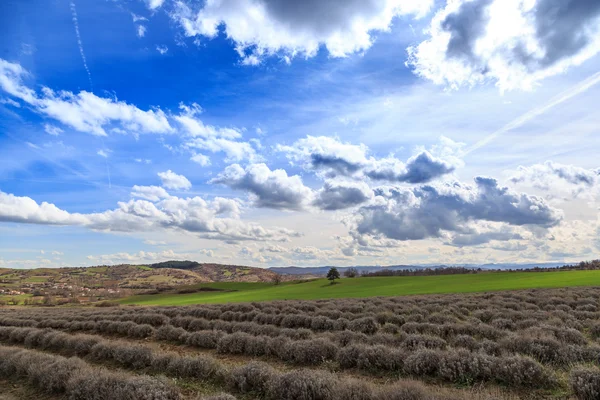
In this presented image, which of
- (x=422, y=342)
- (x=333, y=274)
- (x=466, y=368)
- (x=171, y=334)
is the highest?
(x=466, y=368)

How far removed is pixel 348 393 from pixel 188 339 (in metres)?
10.5

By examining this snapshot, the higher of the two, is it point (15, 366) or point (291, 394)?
point (291, 394)

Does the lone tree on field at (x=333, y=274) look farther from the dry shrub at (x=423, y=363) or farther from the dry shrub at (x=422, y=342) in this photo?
the dry shrub at (x=423, y=363)

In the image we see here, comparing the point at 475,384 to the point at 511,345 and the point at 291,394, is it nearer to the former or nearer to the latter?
the point at 511,345

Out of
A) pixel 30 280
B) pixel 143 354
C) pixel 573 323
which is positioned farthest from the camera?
pixel 30 280

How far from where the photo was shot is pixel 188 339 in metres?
15.0

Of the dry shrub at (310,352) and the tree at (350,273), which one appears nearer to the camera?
the dry shrub at (310,352)

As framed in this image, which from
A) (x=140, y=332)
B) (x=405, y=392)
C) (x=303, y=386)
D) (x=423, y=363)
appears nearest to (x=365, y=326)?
(x=423, y=363)

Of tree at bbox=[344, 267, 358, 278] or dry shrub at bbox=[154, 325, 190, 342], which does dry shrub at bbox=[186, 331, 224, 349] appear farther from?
tree at bbox=[344, 267, 358, 278]

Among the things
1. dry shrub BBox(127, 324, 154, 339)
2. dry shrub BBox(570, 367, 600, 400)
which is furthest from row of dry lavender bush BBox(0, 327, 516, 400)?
dry shrub BBox(127, 324, 154, 339)

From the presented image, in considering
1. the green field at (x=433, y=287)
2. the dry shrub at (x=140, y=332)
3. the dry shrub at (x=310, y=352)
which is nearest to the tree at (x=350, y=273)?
the green field at (x=433, y=287)

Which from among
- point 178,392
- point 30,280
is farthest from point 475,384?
point 30,280

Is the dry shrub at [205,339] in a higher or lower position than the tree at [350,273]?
higher

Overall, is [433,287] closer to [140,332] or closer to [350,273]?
[140,332]
